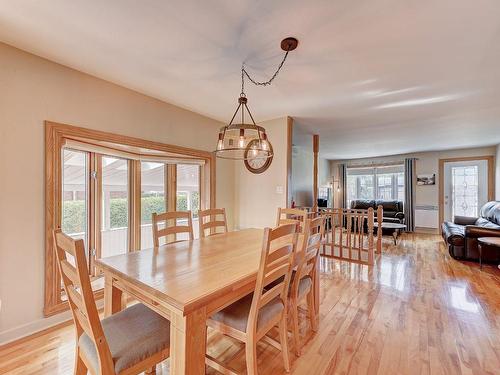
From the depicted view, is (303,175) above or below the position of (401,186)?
above

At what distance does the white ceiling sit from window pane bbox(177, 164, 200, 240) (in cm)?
106

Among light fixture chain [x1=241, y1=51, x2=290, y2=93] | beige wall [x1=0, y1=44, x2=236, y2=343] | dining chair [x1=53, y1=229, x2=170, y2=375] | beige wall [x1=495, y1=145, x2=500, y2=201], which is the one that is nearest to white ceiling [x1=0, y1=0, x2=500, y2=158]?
light fixture chain [x1=241, y1=51, x2=290, y2=93]

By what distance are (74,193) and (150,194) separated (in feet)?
3.01

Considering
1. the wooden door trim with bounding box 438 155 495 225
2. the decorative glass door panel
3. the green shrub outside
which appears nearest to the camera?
the green shrub outside

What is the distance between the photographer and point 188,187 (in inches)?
151

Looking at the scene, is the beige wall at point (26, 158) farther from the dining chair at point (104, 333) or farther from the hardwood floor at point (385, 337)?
the dining chair at point (104, 333)

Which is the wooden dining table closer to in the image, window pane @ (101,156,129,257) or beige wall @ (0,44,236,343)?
beige wall @ (0,44,236,343)

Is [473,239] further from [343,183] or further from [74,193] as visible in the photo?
[74,193]

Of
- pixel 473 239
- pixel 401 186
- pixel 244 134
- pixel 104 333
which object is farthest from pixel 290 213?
pixel 401 186

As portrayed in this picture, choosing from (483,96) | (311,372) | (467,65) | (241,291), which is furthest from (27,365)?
(483,96)

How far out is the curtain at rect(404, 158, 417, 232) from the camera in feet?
22.3

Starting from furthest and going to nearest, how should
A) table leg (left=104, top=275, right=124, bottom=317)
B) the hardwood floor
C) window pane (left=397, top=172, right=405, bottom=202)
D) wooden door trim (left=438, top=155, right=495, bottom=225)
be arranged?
window pane (left=397, top=172, right=405, bottom=202)
wooden door trim (left=438, top=155, right=495, bottom=225)
the hardwood floor
table leg (left=104, top=275, right=124, bottom=317)

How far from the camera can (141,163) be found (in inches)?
131

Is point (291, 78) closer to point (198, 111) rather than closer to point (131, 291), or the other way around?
point (198, 111)
